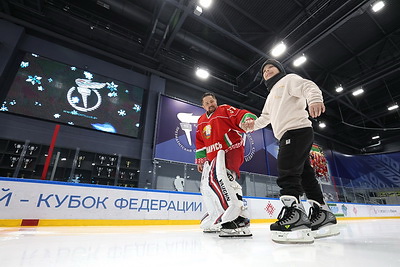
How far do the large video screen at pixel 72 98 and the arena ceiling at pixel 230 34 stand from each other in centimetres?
108

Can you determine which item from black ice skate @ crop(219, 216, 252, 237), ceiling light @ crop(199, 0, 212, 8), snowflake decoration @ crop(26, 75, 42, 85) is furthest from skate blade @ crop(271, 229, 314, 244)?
snowflake decoration @ crop(26, 75, 42, 85)

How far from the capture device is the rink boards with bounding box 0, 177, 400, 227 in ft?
7.37

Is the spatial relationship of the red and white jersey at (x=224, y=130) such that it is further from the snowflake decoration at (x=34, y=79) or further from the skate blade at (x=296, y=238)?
the snowflake decoration at (x=34, y=79)

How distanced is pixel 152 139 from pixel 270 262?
19.9 ft

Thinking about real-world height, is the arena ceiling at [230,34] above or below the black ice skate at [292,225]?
above

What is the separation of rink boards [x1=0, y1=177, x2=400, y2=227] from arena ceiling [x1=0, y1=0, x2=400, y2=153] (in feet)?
15.2

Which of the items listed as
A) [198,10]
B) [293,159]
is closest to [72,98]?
[198,10]

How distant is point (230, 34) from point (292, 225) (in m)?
5.80

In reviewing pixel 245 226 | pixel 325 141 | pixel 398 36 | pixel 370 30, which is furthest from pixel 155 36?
pixel 325 141

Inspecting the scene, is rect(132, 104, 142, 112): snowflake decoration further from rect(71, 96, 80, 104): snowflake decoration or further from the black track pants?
the black track pants

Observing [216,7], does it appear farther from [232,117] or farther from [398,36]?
[398,36]

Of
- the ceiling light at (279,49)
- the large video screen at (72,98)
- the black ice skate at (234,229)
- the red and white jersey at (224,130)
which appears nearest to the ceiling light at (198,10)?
the ceiling light at (279,49)

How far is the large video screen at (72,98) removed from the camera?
4.80 meters

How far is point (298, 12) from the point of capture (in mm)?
5719
